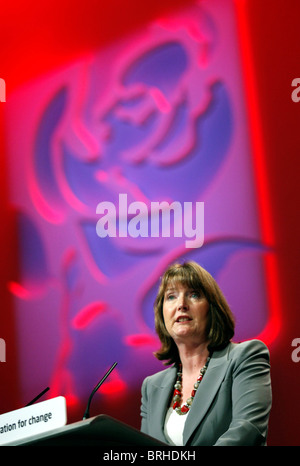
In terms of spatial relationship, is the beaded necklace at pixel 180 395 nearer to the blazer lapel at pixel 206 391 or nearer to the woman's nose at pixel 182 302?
the blazer lapel at pixel 206 391

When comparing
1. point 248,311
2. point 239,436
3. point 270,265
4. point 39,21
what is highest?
point 39,21

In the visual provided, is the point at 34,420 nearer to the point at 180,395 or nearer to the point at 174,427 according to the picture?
the point at 174,427

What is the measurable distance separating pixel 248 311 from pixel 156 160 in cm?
82

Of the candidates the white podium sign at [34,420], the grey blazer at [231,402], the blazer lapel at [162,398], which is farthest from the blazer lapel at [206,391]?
the white podium sign at [34,420]

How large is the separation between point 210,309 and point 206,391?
1.23 ft

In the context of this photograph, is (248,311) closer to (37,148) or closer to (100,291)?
(100,291)

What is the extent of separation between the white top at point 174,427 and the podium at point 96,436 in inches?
31.8

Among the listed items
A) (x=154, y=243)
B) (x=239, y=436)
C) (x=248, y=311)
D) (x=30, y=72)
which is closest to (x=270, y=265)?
(x=248, y=311)

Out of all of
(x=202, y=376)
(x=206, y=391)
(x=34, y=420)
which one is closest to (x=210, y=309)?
(x=202, y=376)

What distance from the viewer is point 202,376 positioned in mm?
2570

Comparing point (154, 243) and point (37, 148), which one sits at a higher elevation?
point (37, 148)

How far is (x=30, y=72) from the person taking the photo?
11.4 feet

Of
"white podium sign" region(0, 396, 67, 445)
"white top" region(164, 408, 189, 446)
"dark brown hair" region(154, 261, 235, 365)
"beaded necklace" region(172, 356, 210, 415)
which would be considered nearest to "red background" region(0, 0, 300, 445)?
"dark brown hair" region(154, 261, 235, 365)
